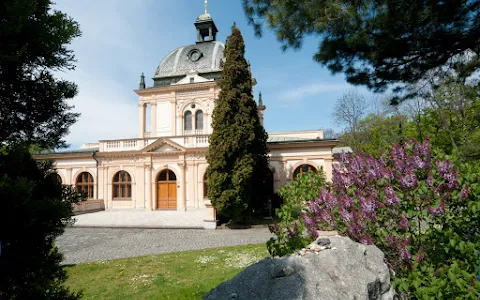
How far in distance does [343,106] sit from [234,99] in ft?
68.7

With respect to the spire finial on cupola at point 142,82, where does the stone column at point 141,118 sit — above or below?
below

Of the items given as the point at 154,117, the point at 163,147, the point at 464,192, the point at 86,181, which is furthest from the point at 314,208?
the point at 154,117

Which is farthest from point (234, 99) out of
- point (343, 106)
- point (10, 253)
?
point (343, 106)

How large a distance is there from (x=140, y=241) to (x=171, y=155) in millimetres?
11304

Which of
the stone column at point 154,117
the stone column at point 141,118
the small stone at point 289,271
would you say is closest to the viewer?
the small stone at point 289,271

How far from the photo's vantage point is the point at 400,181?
3879mm

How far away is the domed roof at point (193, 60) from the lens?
30.0 meters

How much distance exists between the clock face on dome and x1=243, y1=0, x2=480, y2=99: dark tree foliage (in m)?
25.5

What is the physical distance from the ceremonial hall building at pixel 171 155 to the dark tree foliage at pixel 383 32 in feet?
50.6

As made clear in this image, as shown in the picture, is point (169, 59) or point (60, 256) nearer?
point (60, 256)

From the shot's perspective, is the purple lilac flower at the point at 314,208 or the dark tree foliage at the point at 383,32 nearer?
the purple lilac flower at the point at 314,208

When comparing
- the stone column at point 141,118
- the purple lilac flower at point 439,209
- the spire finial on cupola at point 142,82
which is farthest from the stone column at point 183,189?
the purple lilac flower at point 439,209

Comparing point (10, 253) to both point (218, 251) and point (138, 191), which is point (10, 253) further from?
point (138, 191)

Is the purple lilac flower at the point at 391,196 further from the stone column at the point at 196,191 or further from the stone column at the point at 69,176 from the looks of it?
the stone column at the point at 69,176
